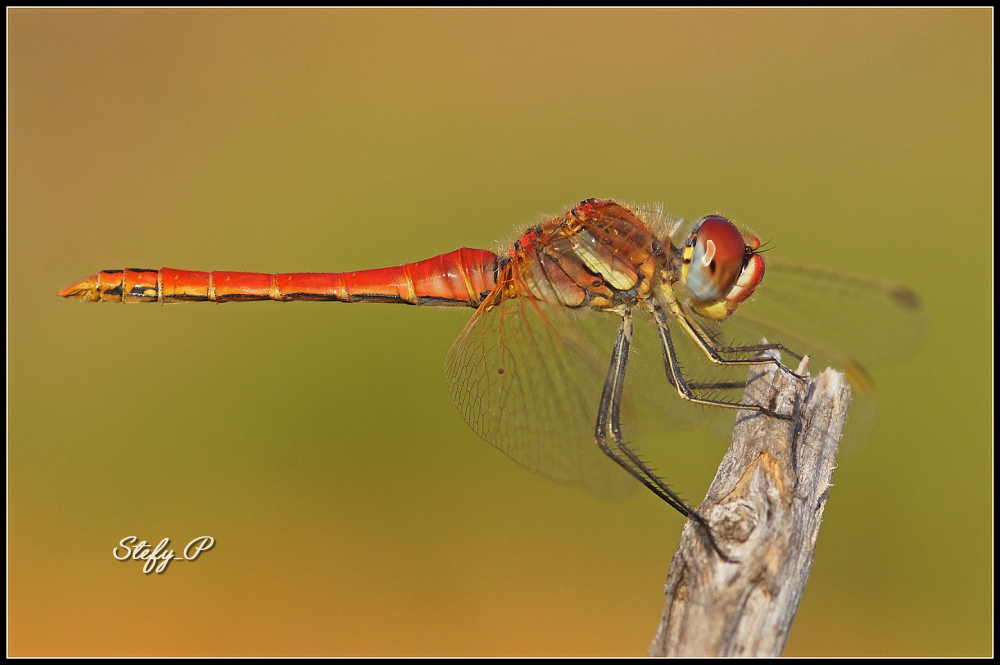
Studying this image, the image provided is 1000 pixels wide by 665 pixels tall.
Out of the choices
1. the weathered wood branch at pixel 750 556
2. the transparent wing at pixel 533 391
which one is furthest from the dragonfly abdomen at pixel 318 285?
the weathered wood branch at pixel 750 556

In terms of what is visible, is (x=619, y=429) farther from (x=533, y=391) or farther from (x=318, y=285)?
(x=318, y=285)

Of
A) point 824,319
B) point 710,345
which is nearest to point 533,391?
point 710,345

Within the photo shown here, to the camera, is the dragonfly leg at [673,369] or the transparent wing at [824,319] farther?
the transparent wing at [824,319]

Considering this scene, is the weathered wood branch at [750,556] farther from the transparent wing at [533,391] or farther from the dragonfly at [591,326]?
the transparent wing at [533,391]

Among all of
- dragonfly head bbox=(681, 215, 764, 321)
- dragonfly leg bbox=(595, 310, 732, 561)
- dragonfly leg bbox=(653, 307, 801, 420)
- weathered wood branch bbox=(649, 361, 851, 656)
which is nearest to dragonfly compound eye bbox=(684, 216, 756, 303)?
dragonfly head bbox=(681, 215, 764, 321)

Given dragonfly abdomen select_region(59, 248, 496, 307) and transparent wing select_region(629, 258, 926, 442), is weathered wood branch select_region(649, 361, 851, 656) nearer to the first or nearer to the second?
transparent wing select_region(629, 258, 926, 442)

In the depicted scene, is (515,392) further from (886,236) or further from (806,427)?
(886,236)
